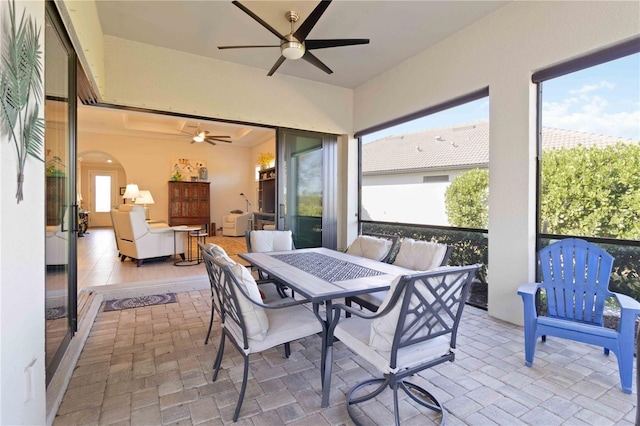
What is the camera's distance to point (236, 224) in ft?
31.3

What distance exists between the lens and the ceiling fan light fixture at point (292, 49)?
3.13 meters

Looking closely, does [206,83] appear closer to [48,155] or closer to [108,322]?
[48,155]

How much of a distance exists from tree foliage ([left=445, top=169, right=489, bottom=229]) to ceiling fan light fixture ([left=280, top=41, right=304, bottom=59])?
8.30 ft

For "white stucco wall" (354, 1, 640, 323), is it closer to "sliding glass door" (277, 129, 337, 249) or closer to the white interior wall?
"sliding glass door" (277, 129, 337, 249)

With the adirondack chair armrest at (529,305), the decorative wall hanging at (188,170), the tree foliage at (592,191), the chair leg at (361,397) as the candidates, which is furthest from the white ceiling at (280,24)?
the decorative wall hanging at (188,170)

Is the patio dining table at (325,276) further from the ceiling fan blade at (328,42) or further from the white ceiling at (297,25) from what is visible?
the white ceiling at (297,25)

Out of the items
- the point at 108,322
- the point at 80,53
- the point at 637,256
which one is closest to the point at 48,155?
the point at 80,53

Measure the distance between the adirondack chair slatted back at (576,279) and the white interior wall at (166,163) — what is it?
9.38m

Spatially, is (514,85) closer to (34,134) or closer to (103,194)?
(34,134)

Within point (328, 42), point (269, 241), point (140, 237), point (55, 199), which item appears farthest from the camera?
point (140, 237)

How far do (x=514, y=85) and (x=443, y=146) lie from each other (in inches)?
52.8

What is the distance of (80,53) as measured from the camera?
2656 millimetres

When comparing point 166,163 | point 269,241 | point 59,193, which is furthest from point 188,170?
point 59,193

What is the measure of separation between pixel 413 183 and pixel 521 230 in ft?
6.39
